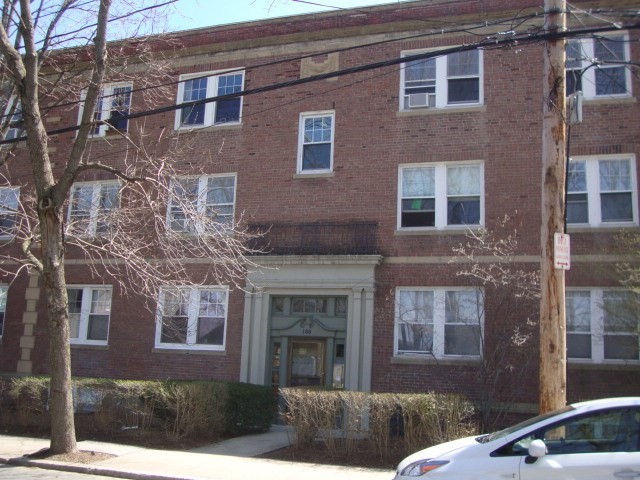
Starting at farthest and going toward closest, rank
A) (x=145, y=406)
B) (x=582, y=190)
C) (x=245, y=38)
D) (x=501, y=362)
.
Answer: (x=245, y=38) → (x=582, y=190) → (x=501, y=362) → (x=145, y=406)

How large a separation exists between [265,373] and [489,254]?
605cm

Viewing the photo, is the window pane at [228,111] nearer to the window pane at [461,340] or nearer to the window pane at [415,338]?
the window pane at [415,338]

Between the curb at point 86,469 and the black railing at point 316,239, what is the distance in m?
6.50

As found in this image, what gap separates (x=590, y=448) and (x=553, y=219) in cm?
349

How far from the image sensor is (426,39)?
1659 centimetres

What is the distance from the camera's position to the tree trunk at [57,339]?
37.2ft

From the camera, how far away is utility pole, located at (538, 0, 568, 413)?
340 inches

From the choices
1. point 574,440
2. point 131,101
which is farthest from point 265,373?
point 574,440

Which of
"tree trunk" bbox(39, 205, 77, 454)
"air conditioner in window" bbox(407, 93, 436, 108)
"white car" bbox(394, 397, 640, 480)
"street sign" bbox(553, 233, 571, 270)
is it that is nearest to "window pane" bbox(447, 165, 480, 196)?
"air conditioner in window" bbox(407, 93, 436, 108)

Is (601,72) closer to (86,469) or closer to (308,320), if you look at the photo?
(308,320)

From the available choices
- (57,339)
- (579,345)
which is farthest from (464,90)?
(57,339)

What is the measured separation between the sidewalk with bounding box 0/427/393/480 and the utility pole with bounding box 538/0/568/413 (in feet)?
10.2

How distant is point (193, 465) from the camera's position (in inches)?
428

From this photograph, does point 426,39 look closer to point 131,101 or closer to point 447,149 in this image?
point 447,149
